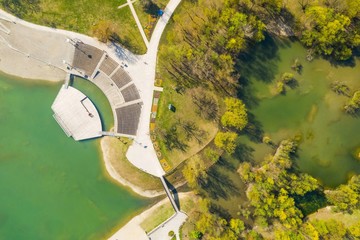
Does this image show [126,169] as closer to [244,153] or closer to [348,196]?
[244,153]

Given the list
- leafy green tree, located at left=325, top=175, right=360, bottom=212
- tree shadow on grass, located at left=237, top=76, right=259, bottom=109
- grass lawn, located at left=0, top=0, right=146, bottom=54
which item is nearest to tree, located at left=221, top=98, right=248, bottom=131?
tree shadow on grass, located at left=237, top=76, right=259, bottom=109

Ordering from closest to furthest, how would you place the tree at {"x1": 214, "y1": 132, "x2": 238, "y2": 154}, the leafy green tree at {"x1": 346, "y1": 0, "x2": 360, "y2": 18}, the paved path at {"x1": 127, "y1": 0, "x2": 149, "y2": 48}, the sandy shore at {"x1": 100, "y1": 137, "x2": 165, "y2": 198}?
the leafy green tree at {"x1": 346, "y1": 0, "x2": 360, "y2": 18}, the tree at {"x1": 214, "y1": 132, "x2": 238, "y2": 154}, the paved path at {"x1": 127, "y1": 0, "x2": 149, "y2": 48}, the sandy shore at {"x1": 100, "y1": 137, "x2": 165, "y2": 198}

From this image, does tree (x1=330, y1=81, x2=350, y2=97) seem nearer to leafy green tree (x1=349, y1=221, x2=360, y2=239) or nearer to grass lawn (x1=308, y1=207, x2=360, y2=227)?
grass lawn (x1=308, y1=207, x2=360, y2=227)

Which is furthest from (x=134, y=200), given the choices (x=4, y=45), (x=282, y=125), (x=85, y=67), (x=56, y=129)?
(x=4, y=45)

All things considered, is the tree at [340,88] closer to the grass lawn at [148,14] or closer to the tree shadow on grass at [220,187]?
the tree shadow on grass at [220,187]

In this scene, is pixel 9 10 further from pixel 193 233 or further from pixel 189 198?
pixel 193 233
